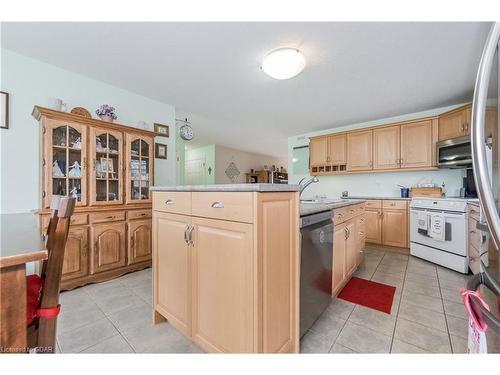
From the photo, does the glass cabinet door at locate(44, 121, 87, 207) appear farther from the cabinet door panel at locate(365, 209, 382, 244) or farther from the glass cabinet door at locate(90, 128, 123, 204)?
the cabinet door panel at locate(365, 209, 382, 244)

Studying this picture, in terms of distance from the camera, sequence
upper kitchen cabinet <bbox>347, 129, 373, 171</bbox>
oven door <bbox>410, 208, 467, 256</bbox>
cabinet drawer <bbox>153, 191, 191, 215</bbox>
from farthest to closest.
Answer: upper kitchen cabinet <bbox>347, 129, 373, 171</bbox> < oven door <bbox>410, 208, 467, 256</bbox> < cabinet drawer <bbox>153, 191, 191, 215</bbox>

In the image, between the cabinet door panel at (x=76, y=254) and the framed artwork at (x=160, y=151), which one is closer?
the cabinet door panel at (x=76, y=254)

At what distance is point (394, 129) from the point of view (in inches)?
141

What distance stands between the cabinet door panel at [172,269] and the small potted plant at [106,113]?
5.42ft

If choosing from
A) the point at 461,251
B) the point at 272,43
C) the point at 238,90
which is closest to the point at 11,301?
the point at 272,43

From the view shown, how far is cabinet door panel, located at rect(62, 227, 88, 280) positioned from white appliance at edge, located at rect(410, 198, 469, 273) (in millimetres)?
3992

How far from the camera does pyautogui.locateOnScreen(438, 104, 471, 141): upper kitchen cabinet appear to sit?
2778 millimetres

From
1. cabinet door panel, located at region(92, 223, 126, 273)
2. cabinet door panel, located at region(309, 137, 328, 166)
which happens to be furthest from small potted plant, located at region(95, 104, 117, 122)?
cabinet door panel, located at region(309, 137, 328, 166)

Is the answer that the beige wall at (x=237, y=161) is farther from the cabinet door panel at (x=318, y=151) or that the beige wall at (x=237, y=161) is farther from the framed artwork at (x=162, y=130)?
the framed artwork at (x=162, y=130)

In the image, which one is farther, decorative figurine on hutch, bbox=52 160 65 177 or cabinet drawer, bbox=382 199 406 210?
cabinet drawer, bbox=382 199 406 210

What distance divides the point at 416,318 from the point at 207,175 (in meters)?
5.84

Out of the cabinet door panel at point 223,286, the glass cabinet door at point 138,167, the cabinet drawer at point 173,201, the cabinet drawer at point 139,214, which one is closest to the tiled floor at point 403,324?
the cabinet door panel at point 223,286

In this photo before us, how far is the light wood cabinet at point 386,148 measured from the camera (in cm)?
356

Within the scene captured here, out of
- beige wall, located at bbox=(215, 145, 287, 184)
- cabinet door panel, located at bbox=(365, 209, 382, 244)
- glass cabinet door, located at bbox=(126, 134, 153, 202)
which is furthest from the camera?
beige wall, located at bbox=(215, 145, 287, 184)
